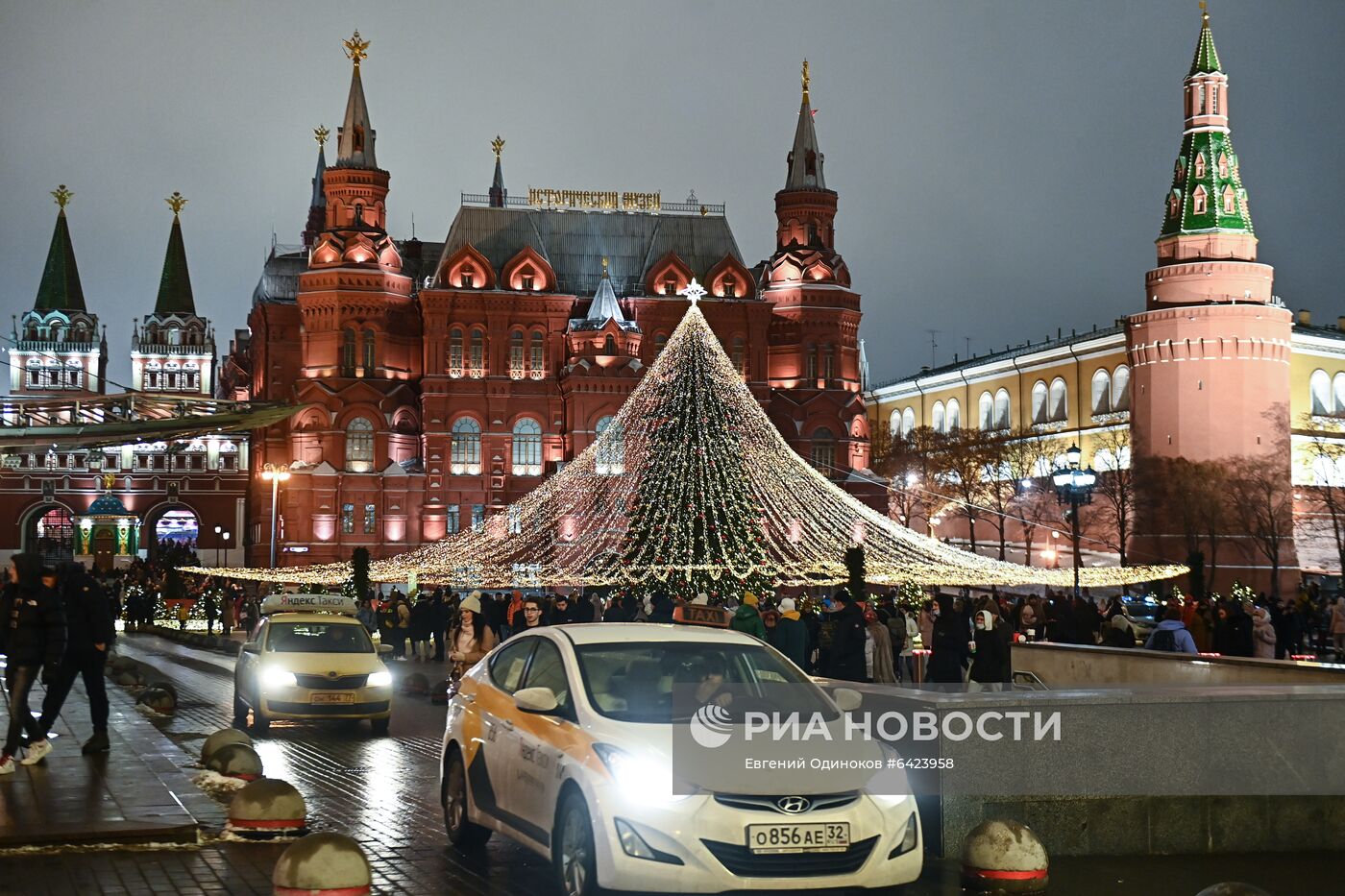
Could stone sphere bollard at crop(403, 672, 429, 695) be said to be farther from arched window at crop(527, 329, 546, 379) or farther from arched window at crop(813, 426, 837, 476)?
arched window at crop(813, 426, 837, 476)

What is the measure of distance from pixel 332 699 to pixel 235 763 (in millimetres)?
4642

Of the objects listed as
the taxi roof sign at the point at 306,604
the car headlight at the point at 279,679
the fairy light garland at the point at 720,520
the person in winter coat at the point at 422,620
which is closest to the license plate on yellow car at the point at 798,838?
the car headlight at the point at 279,679

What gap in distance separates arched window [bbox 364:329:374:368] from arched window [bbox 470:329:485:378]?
14.9ft

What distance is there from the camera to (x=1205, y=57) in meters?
71.2

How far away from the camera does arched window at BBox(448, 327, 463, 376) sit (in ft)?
243

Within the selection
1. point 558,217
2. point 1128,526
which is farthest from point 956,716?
point 558,217

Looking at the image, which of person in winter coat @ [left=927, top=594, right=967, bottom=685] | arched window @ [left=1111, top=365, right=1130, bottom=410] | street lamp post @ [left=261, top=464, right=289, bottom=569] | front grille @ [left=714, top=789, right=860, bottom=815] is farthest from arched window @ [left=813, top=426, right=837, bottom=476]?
front grille @ [left=714, top=789, right=860, bottom=815]

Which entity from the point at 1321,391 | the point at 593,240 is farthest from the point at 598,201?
the point at 1321,391

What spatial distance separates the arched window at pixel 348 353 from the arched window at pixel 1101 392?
37.8m

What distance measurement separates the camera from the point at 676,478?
1549 inches

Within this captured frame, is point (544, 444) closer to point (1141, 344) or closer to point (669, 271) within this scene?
point (669, 271)

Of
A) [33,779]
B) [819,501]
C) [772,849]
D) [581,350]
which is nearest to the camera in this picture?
[772,849]

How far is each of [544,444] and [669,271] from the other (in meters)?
10.7
